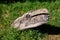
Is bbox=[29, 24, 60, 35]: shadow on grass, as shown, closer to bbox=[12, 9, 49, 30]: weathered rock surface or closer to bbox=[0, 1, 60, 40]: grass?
bbox=[0, 1, 60, 40]: grass

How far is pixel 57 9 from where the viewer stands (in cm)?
882

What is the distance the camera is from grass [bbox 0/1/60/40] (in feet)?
22.7

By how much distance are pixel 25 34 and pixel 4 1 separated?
9.33ft

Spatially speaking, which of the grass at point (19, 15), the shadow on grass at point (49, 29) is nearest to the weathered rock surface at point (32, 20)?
the grass at point (19, 15)

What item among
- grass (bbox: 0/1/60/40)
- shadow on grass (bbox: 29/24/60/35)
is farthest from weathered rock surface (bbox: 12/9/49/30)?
shadow on grass (bbox: 29/24/60/35)

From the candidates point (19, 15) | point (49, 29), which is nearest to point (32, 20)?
point (49, 29)

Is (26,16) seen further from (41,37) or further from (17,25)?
(41,37)

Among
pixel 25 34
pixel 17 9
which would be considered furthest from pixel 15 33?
pixel 17 9

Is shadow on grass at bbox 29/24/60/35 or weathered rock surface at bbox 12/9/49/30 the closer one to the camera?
weathered rock surface at bbox 12/9/49/30

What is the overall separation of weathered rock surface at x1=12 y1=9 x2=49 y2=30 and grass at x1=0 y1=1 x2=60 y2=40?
0.18 metres

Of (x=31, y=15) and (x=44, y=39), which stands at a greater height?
(x=31, y=15)

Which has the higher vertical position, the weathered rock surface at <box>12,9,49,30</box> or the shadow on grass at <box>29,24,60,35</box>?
the weathered rock surface at <box>12,9,49,30</box>

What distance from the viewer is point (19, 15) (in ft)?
27.3

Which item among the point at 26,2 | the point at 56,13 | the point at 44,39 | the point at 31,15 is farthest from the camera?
the point at 26,2
